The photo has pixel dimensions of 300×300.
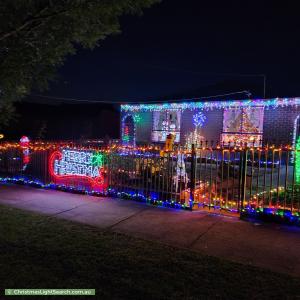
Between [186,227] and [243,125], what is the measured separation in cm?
937

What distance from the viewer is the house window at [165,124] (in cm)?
1596

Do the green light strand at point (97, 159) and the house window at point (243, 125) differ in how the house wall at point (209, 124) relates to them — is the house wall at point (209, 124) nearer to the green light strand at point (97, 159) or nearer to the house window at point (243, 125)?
the house window at point (243, 125)

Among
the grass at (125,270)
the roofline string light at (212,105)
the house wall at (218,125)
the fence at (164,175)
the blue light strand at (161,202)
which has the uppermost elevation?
the roofline string light at (212,105)

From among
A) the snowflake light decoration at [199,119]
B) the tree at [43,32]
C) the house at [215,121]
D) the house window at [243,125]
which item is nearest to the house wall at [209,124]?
the house at [215,121]

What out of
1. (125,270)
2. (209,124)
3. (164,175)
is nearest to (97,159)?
(164,175)

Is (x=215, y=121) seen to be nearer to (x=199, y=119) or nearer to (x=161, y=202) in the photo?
(x=199, y=119)

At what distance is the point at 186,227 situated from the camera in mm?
5789

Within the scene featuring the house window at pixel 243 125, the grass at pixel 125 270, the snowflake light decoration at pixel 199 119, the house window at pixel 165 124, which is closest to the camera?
the grass at pixel 125 270

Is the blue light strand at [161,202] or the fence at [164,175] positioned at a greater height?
the fence at [164,175]

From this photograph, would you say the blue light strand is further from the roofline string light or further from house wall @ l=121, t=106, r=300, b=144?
the roofline string light

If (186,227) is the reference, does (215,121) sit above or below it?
above

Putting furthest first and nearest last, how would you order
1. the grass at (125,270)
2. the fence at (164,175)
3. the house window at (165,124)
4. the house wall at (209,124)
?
A: the house window at (165,124)
the house wall at (209,124)
the fence at (164,175)
the grass at (125,270)

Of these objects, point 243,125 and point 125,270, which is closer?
point 125,270

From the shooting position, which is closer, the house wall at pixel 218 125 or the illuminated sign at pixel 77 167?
the illuminated sign at pixel 77 167
